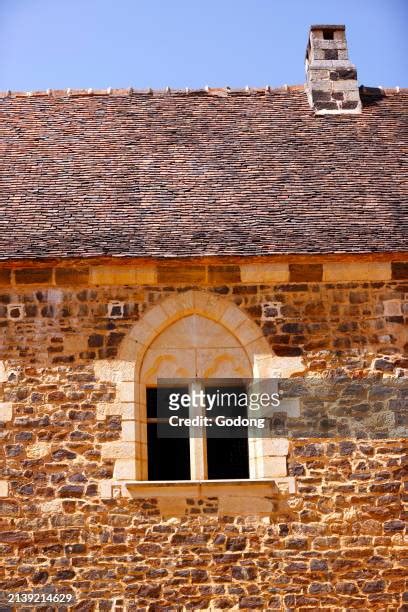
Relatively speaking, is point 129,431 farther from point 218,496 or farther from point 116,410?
point 218,496

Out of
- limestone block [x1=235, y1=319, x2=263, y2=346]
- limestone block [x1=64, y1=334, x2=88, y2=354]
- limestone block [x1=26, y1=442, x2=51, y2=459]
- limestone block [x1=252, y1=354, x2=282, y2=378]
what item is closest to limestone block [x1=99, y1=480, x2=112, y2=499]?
limestone block [x1=26, y1=442, x2=51, y2=459]

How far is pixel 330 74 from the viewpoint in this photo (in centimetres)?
1281

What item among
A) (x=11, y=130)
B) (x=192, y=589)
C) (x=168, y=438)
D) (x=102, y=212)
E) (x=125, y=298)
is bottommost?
(x=192, y=589)

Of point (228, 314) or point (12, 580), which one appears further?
point (228, 314)

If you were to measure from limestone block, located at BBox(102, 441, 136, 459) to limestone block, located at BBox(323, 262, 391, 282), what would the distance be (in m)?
2.59

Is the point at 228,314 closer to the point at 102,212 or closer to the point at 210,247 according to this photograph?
the point at 210,247

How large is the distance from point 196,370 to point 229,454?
0.91 meters

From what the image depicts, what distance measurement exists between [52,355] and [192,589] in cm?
262

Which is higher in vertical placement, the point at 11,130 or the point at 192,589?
the point at 11,130

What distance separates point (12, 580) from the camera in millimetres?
8695

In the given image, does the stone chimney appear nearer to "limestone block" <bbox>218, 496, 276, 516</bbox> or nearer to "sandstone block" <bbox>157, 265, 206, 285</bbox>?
"sandstone block" <bbox>157, 265, 206, 285</bbox>

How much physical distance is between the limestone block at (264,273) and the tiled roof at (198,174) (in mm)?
187

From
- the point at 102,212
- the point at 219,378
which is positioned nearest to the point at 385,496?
the point at 219,378

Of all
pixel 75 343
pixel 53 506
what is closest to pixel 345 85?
pixel 75 343
